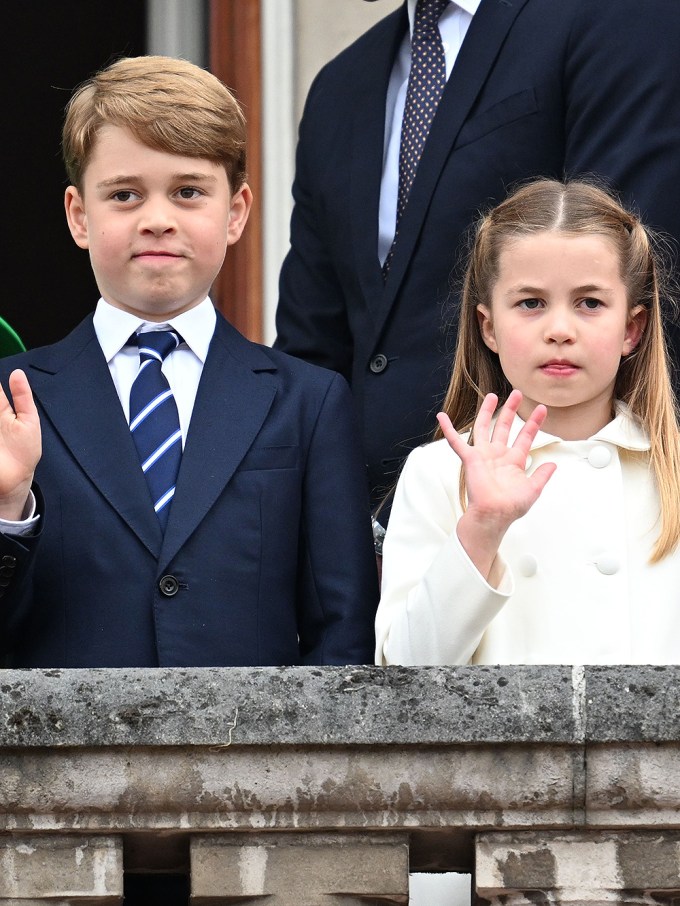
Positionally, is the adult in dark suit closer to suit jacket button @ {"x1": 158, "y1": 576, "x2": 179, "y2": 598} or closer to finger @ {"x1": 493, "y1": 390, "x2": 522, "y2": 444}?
suit jacket button @ {"x1": 158, "y1": 576, "x2": 179, "y2": 598}

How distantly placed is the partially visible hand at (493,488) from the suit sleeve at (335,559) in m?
0.32

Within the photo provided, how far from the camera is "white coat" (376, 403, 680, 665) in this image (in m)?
3.06

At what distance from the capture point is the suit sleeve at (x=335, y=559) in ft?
10.4

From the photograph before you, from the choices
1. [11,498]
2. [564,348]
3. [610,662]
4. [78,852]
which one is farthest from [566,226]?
[78,852]

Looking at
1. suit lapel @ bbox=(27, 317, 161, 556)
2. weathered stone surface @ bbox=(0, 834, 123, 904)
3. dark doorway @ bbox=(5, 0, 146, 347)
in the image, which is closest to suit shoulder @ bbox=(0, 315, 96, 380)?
suit lapel @ bbox=(27, 317, 161, 556)

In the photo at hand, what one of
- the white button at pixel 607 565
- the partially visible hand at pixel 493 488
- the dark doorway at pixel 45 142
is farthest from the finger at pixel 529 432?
the dark doorway at pixel 45 142

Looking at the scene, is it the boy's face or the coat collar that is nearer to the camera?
the coat collar

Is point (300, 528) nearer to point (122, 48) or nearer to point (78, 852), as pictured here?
point (78, 852)

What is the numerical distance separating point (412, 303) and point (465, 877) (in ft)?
4.70

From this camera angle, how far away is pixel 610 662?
304 cm

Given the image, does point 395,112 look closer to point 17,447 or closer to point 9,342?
point 9,342

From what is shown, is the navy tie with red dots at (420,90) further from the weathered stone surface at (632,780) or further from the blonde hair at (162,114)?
the weathered stone surface at (632,780)

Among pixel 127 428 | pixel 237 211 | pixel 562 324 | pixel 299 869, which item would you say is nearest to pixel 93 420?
pixel 127 428

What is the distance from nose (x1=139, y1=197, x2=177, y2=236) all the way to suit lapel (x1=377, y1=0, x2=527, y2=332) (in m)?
0.67
